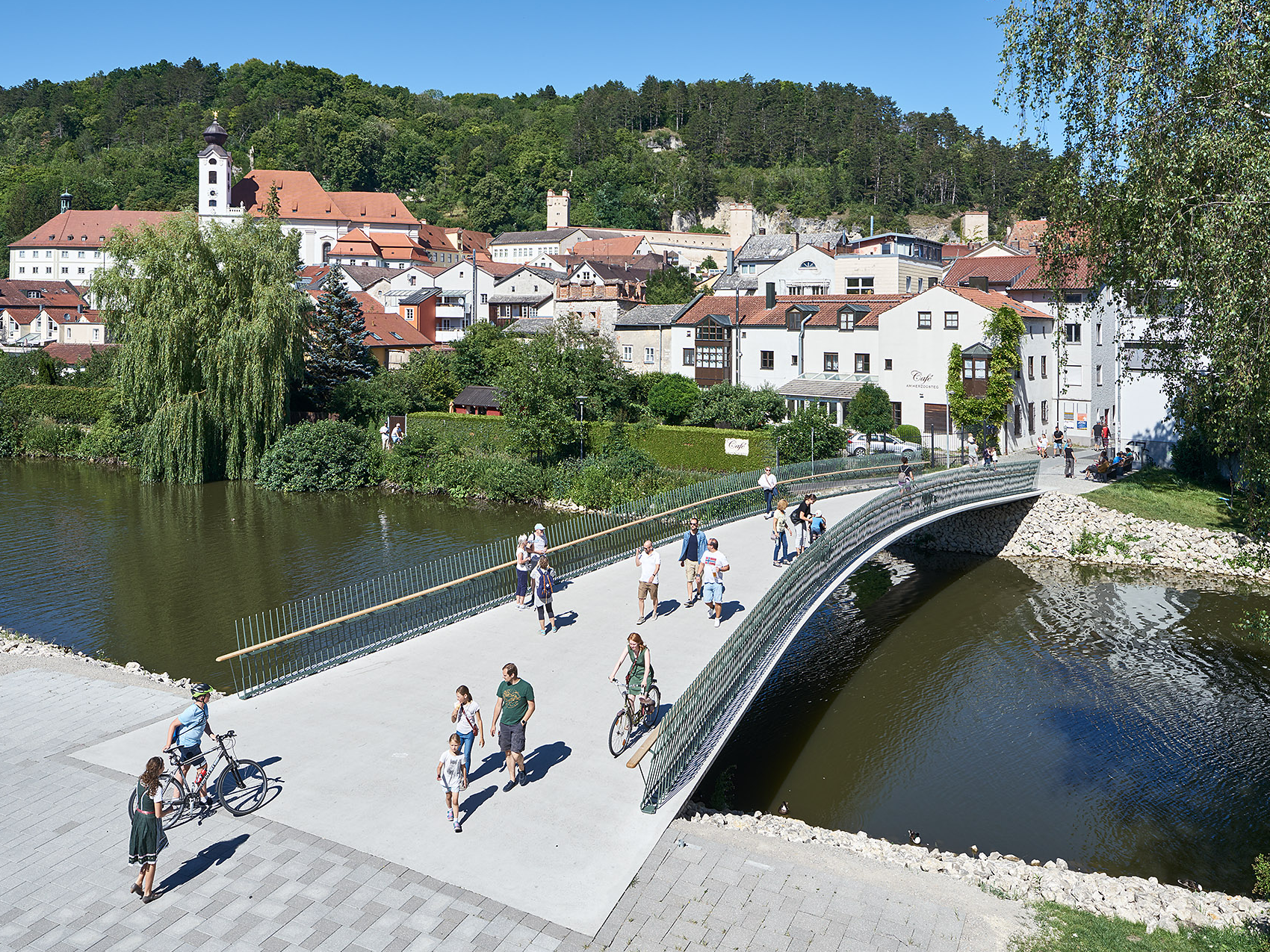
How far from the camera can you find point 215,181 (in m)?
102

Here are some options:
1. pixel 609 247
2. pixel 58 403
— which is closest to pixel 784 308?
pixel 58 403

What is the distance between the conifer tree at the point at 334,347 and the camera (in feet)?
158

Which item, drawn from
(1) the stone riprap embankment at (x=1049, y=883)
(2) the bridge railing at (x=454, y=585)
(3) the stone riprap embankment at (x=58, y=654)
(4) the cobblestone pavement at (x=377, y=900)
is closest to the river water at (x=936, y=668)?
(3) the stone riprap embankment at (x=58, y=654)

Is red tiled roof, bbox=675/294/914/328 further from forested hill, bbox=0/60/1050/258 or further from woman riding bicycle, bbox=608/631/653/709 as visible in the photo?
forested hill, bbox=0/60/1050/258

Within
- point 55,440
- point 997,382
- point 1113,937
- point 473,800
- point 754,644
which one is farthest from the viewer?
point 55,440

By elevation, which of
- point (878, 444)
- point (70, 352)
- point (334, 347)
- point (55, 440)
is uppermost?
point (70, 352)

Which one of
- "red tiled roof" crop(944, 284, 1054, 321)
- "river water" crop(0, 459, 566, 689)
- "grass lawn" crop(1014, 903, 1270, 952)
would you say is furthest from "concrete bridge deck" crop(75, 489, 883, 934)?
"red tiled roof" crop(944, 284, 1054, 321)

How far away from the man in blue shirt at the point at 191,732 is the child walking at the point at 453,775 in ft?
8.97

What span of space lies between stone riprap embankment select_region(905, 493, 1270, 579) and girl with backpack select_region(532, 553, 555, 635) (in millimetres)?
20706

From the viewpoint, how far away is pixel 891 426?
143 ft

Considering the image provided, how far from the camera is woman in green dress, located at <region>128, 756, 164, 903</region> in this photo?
29.3ft

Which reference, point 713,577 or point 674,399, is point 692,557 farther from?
point 674,399

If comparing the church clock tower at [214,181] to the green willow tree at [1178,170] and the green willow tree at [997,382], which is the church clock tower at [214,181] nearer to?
the green willow tree at [997,382]

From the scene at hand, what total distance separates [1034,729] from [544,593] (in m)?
9.53
